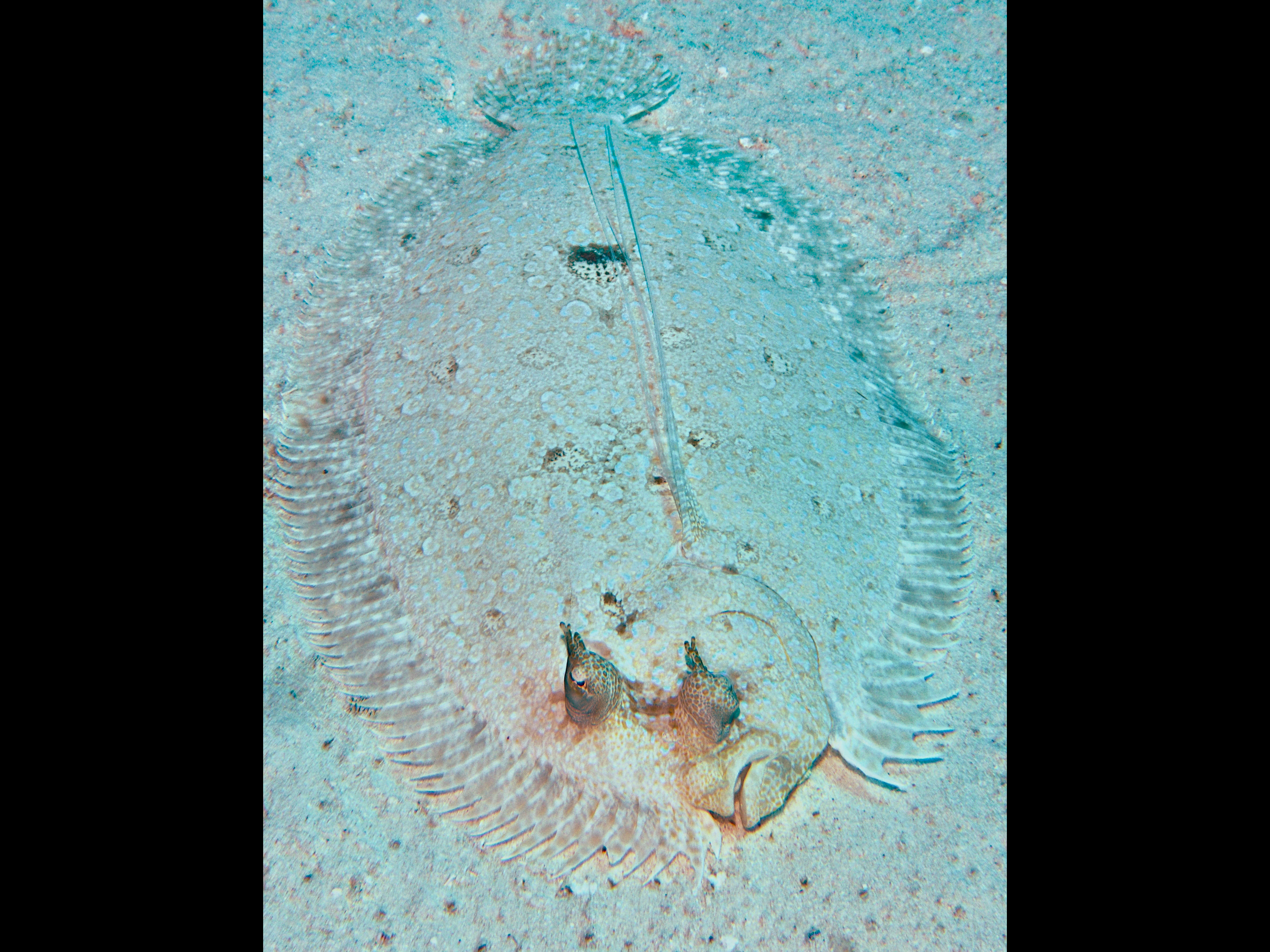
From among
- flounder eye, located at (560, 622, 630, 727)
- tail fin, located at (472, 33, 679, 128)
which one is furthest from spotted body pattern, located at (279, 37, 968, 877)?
tail fin, located at (472, 33, 679, 128)

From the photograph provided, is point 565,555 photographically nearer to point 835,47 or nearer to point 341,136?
point 341,136

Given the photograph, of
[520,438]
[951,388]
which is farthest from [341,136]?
[951,388]

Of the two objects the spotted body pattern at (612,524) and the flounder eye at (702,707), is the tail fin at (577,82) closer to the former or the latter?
the spotted body pattern at (612,524)

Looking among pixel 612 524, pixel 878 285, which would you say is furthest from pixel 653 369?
pixel 878 285

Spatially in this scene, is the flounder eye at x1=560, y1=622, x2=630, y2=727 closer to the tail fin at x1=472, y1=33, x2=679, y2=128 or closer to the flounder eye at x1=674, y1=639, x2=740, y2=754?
the flounder eye at x1=674, y1=639, x2=740, y2=754

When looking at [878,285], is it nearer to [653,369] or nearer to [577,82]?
[653,369]
